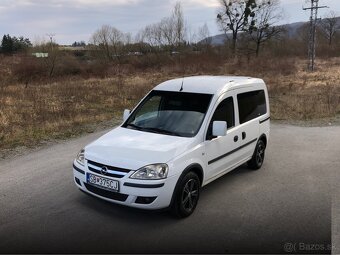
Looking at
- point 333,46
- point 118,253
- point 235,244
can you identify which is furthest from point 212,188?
point 333,46

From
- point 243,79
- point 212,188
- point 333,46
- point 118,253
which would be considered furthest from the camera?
point 333,46

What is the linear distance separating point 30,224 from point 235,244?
2585 mm

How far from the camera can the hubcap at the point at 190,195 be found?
16.1 ft

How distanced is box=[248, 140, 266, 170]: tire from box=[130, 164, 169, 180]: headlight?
2833mm

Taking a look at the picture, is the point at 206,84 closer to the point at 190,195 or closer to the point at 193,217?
the point at 190,195

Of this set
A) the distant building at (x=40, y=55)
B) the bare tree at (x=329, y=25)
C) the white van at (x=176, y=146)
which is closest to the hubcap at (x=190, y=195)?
the white van at (x=176, y=146)

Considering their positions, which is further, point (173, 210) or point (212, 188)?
point (212, 188)

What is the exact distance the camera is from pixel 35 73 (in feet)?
116

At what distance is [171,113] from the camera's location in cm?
574

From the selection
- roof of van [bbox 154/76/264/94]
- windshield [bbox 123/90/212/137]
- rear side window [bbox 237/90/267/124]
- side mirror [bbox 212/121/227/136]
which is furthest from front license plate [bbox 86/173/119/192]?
rear side window [bbox 237/90/267/124]

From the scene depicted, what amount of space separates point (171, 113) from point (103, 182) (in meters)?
1.62

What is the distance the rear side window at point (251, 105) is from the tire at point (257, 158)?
60 cm

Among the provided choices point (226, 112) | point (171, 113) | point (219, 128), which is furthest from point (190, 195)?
point (226, 112)

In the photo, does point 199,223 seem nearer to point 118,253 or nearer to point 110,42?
point 118,253
